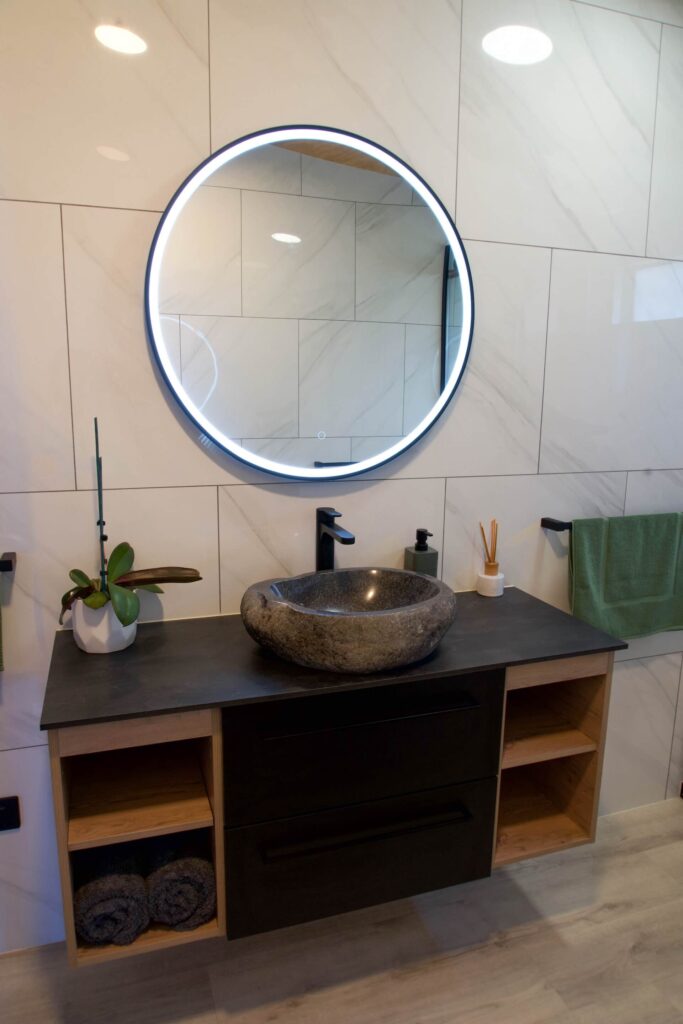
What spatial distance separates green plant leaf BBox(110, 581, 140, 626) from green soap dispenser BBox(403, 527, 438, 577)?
0.70m

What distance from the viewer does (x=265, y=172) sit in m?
1.49

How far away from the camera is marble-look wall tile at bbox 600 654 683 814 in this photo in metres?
2.13

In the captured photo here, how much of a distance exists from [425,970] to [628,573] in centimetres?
119

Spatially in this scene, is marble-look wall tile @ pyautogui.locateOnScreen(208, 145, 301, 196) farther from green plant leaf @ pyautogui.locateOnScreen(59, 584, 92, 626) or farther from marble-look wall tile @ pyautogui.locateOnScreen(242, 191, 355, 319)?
green plant leaf @ pyautogui.locateOnScreen(59, 584, 92, 626)

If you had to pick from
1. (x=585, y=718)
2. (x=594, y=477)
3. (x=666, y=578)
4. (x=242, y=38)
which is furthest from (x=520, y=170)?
(x=585, y=718)

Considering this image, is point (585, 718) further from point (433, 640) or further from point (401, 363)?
point (401, 363)

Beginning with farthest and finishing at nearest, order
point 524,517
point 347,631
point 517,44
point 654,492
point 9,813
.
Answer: point 654,492, point 524,517, point 517,44, point 9,813, point 347,631

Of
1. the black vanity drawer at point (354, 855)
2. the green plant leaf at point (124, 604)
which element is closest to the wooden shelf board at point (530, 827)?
the black vanity drawer at point (354, 855)

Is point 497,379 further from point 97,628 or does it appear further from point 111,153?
point 97,628

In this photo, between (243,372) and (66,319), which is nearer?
(66,319)

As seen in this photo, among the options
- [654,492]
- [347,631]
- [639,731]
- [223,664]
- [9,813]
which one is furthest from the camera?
[639,731]

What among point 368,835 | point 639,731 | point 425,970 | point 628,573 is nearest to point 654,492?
point 628,573

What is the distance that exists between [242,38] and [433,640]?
1364mm

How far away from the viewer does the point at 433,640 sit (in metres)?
1.29
